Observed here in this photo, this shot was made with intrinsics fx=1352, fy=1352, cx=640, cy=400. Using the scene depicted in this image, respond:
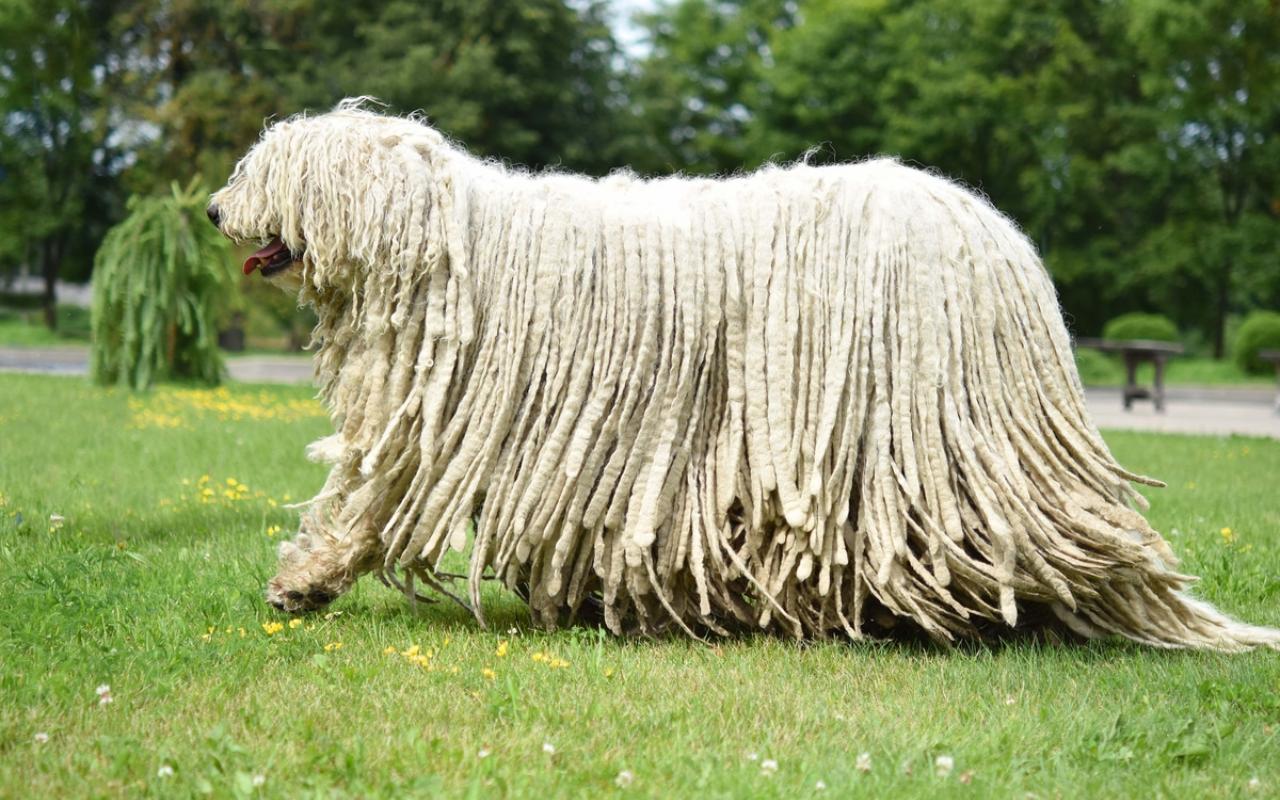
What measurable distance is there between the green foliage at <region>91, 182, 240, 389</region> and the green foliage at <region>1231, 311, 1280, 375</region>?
21.0m

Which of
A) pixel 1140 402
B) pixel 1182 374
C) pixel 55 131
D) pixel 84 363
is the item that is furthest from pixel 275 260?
pixel 55 131

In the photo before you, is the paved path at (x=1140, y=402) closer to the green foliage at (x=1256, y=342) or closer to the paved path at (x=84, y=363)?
the paved path at (x=84, y=363)

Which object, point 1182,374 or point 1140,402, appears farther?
point 1182,374

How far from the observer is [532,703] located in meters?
3.86

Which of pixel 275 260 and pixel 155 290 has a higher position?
pixel 275 260

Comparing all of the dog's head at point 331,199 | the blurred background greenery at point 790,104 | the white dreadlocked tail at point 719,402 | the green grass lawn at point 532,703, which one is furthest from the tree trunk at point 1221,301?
the dog's head at point 331,199

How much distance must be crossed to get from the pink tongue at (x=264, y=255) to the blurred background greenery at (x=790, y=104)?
23486 millimetres

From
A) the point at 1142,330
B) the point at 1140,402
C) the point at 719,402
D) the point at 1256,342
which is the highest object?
the point at 1142,330

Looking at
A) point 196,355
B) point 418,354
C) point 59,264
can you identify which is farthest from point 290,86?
point 418,354

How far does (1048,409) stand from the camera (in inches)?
180

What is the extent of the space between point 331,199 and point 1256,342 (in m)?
26.4

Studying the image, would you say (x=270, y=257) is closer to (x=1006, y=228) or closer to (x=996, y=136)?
(x=1006, y=228)

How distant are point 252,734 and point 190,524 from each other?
11.6 feet

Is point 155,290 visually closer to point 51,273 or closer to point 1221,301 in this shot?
point 51,273
